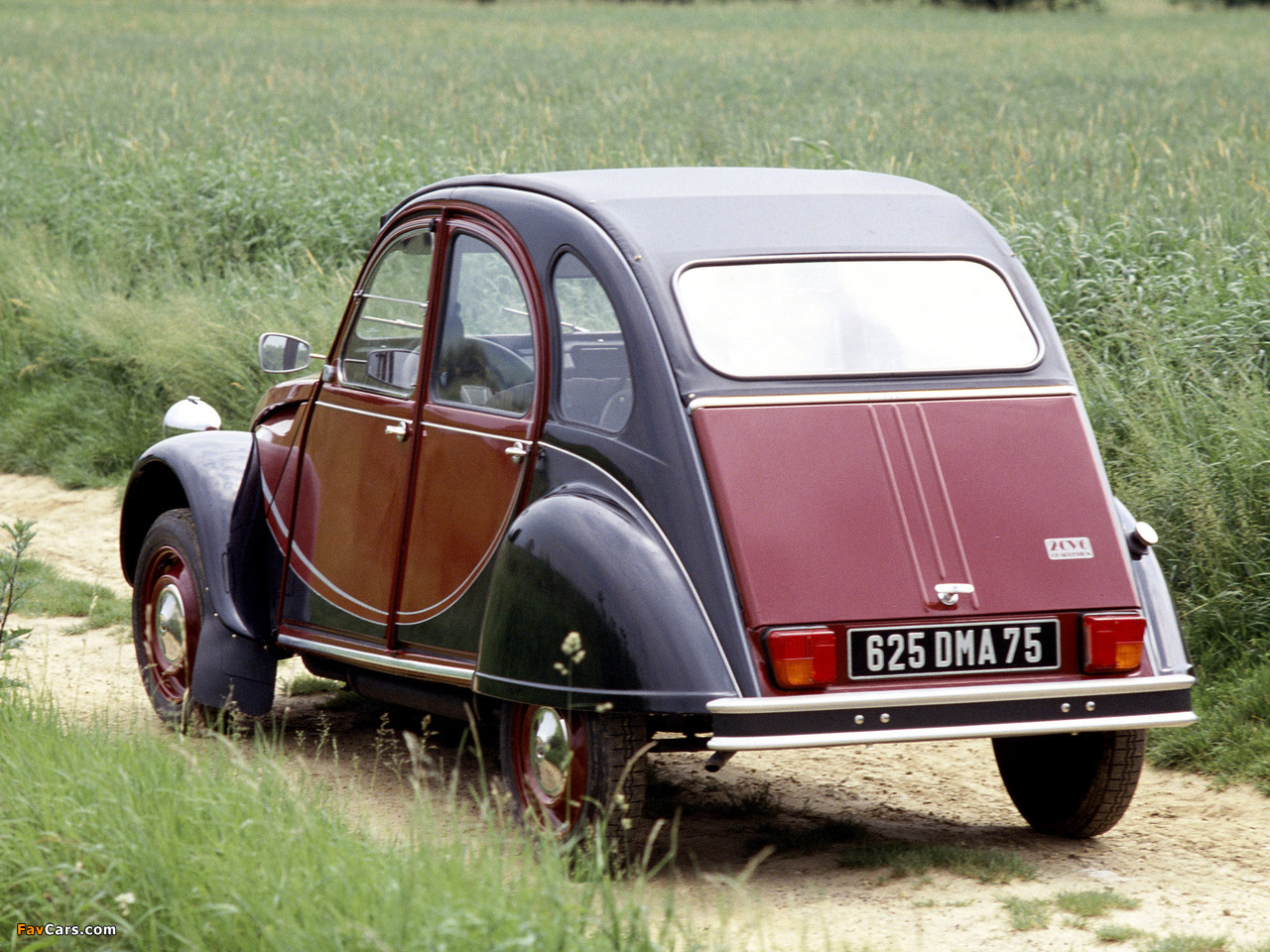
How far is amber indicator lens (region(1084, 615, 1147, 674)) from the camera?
4.15m

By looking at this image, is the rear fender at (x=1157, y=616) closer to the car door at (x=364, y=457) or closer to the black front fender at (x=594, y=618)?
the black front fender at (x=594, y=618)

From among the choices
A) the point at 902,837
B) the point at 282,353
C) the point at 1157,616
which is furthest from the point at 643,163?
the point at 1157,616

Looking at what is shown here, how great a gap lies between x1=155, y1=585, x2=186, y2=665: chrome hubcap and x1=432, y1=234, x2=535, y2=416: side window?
1670 millimetres

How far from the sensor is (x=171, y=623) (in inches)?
239

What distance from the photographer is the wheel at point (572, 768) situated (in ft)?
13.2

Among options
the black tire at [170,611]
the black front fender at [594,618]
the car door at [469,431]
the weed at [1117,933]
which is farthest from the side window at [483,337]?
the weed at [1117,933]

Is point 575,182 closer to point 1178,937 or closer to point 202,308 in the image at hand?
point 1178,937

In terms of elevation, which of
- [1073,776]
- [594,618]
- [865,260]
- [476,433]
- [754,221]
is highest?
[754,221]

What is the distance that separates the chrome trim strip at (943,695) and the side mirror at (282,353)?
2.52m

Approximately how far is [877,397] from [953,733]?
925mm

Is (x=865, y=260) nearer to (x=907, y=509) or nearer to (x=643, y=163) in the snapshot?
(x=907, y=509)

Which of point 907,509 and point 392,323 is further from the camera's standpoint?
point 392,323

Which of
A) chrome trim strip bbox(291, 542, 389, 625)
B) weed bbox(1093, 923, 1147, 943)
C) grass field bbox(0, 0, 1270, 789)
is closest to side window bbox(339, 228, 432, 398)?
chrome trim strip bbox(291, 542, 389, 625)

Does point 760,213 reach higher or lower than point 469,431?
higher
